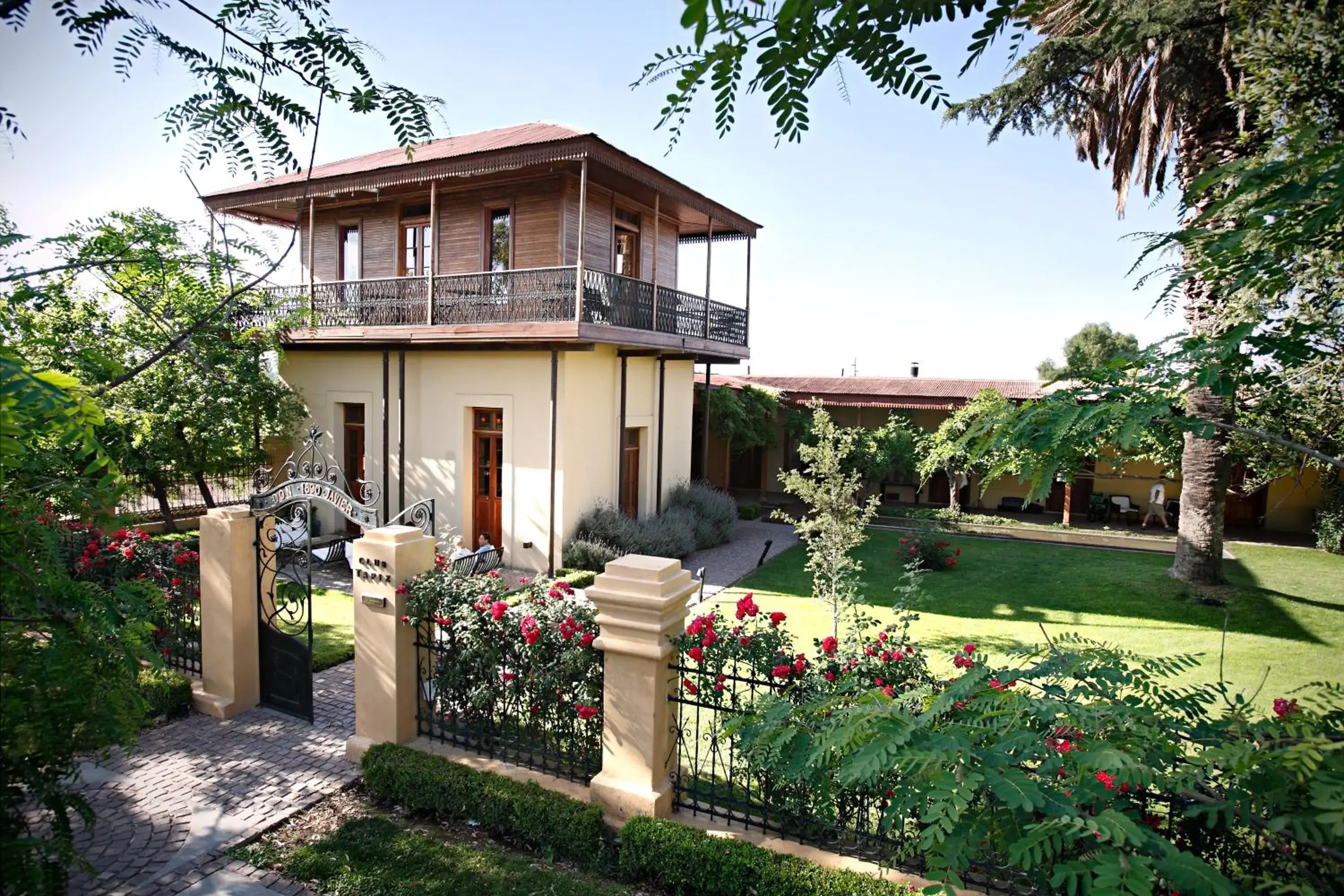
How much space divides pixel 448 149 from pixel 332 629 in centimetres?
974

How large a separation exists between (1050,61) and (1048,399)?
29.0ft

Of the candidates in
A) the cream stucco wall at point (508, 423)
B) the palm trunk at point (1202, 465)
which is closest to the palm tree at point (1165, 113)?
the palm trunk at point (1202, 465)

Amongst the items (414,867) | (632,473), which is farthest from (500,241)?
(414,867)

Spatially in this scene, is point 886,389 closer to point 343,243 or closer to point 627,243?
point 627,243

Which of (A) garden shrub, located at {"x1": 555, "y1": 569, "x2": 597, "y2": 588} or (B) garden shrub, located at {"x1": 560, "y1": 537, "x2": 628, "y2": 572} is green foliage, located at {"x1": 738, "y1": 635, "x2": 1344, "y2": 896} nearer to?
(A) garden shrub, located at {"x1": 555, "y1": 569, "x2": 597, "y2": 588}

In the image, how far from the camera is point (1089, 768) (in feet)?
6.56

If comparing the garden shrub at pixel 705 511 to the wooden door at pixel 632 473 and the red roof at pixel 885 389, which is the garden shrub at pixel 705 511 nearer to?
the wooden door at pixel 632 473

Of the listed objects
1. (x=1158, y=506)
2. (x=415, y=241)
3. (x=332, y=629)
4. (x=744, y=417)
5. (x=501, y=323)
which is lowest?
(x=332, y=629)

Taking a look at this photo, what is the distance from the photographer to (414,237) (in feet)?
50.2

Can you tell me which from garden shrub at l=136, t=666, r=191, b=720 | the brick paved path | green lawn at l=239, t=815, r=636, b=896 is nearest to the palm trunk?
green lawn at l=239, t=815, r=636, b=896

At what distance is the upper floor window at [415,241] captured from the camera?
1509 centimetres

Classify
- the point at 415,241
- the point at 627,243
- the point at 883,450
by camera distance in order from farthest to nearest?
the point at 883,450, the point at 627,243, the point at 415,241

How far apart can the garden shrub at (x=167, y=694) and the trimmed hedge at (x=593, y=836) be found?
264 centimetres

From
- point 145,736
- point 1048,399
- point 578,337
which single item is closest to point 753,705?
point 1048,399
